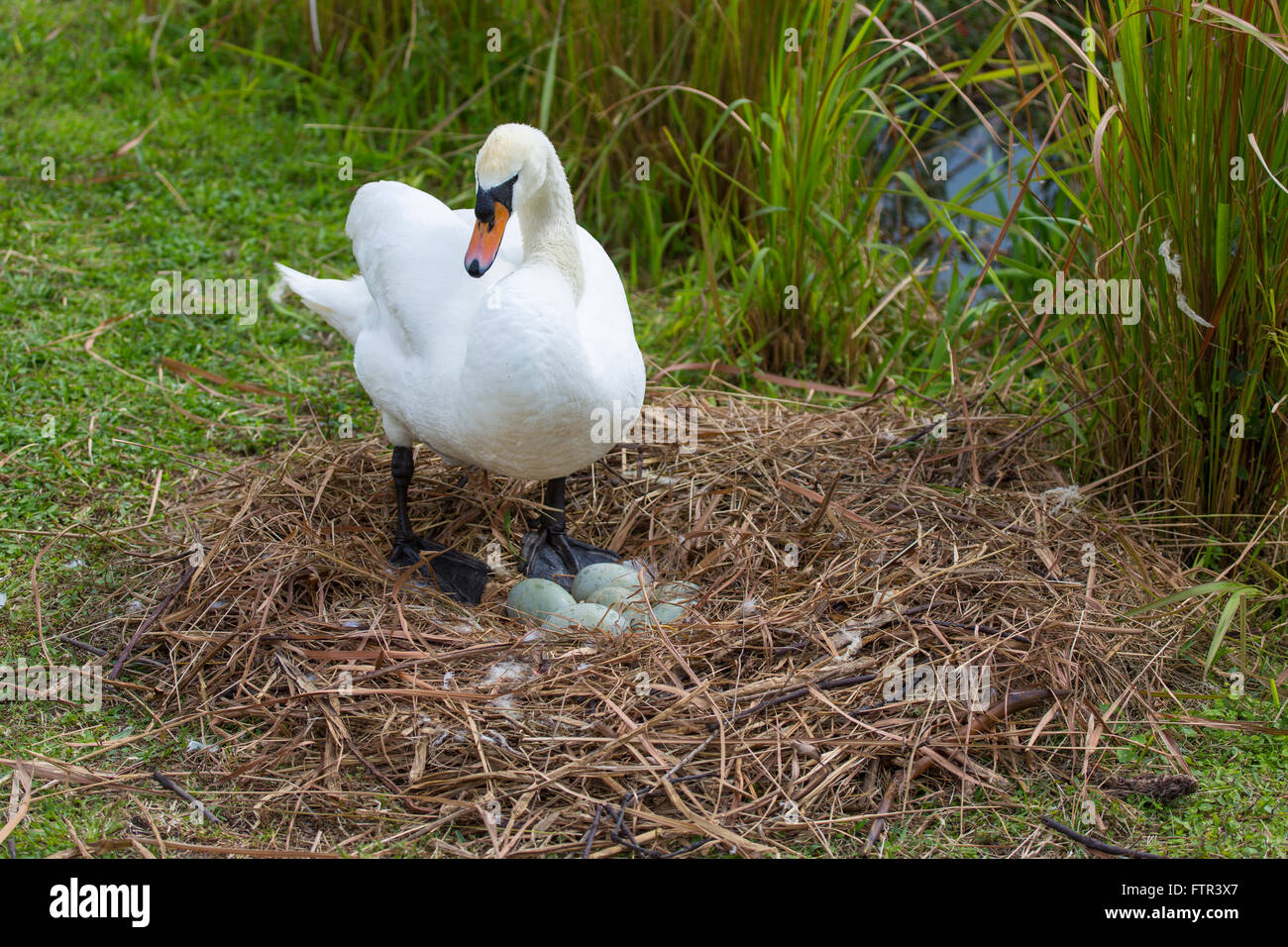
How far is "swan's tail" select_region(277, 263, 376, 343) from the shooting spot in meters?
4.10

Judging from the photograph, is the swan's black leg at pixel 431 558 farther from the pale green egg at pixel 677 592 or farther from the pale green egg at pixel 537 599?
the pale green egg at pixel 677 592

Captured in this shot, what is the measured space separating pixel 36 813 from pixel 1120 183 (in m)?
3.38

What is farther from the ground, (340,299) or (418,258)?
(418,258)

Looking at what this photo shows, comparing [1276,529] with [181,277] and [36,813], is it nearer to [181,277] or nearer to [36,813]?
[36,813]

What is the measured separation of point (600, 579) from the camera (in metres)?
3.73

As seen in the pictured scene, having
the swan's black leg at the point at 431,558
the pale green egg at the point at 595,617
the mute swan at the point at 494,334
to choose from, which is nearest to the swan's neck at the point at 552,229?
the mute swan at the point at 494,334

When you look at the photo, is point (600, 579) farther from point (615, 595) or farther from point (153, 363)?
point (153, 363)

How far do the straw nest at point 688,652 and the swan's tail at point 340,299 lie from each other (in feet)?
1.60

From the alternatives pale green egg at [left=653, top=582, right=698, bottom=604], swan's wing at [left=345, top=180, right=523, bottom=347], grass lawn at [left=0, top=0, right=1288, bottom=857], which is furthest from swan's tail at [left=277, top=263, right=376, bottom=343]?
pale green egg at [left=653, top=582, right=698, bottom=604]

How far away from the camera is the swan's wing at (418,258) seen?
11.9 feet

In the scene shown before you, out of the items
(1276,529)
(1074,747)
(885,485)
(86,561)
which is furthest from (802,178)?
(86,561)

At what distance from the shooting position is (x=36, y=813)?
9.62 feet

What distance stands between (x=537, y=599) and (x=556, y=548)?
509mm

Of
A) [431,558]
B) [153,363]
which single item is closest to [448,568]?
[431,558]
